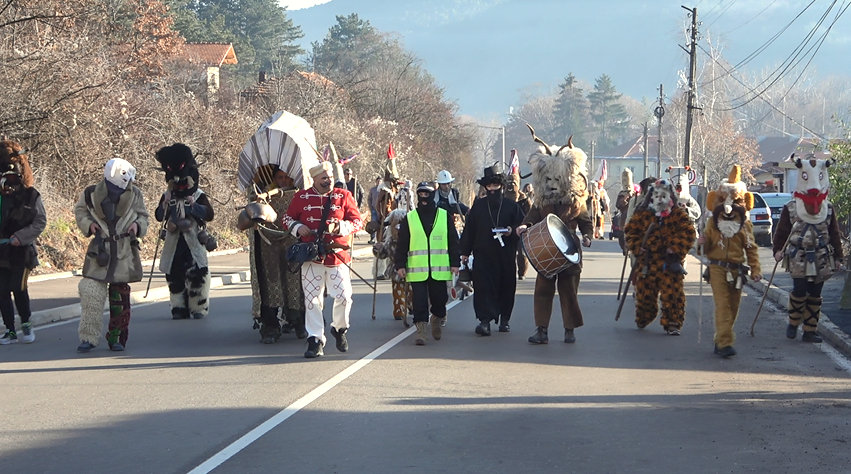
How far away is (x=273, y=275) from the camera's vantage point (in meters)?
13.1

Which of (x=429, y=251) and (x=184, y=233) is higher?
(x=184, y=233)

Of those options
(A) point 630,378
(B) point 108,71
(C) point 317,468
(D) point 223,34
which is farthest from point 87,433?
(D) point 223,34

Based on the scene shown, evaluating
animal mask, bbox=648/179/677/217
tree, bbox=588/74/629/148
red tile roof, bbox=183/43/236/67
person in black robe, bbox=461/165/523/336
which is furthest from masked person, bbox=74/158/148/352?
tree, bbox=588/74/629/148

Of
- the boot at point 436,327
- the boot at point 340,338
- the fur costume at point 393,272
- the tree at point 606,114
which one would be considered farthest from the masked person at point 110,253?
the tree at point 606,114

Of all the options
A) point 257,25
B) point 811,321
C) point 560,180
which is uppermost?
point 257,25

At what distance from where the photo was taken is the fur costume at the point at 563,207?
13.4 metres

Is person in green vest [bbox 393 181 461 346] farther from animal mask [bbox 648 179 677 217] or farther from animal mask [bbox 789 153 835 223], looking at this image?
animal mask [bbox 789 153 835 223]

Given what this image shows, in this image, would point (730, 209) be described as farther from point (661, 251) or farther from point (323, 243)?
point (323, 243)

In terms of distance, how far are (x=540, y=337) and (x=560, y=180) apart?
1.88 metres

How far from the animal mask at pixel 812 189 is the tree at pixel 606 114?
148m

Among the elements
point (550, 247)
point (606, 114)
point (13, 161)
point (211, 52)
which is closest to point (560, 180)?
point (550, 247)

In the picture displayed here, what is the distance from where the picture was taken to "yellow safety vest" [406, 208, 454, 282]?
1312 cm

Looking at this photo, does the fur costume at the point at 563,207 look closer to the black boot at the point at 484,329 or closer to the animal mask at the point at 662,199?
the black boot at the point at 484,329

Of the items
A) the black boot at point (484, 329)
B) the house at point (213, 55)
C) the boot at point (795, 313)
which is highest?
the house at point (213, 55)
